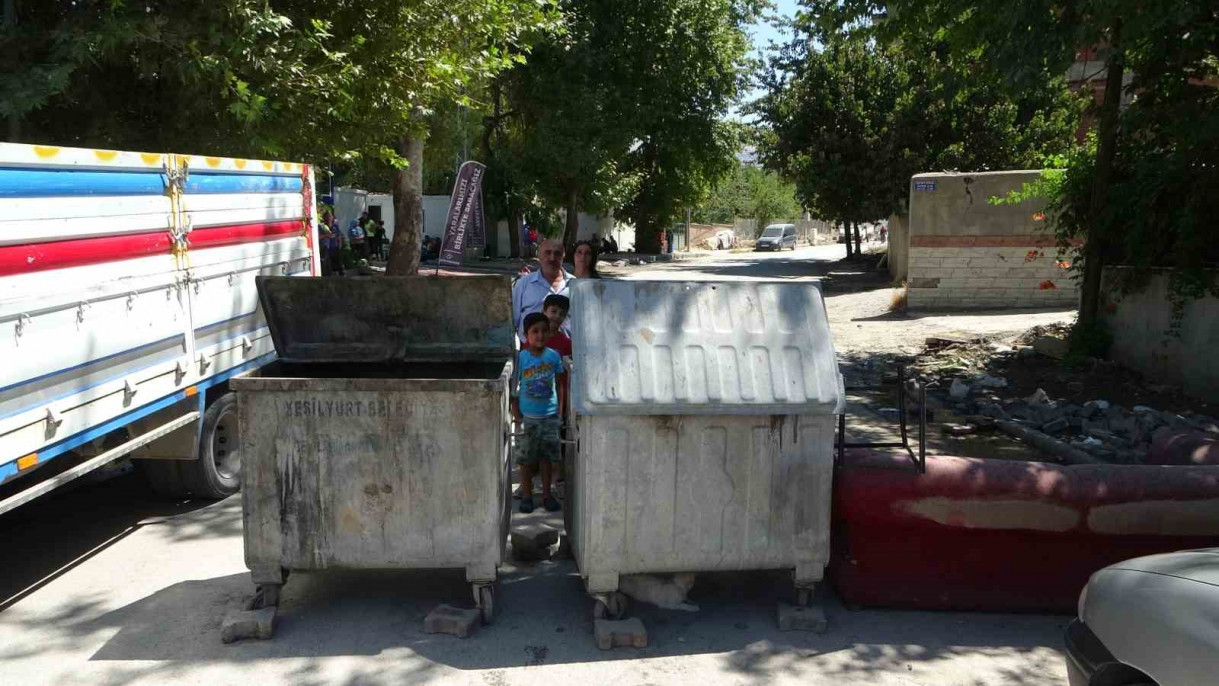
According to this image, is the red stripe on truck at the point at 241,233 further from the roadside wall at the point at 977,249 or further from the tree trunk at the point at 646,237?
the tree trunk at the point at 646,237

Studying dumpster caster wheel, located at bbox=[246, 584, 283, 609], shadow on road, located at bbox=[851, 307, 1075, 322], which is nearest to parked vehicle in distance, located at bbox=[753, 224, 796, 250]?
shadow on road, located at bbox=[851, 307, 1075, 322]

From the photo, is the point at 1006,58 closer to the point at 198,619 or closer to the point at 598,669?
the point at 598,669

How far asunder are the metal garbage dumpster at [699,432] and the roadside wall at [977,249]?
13768 mm

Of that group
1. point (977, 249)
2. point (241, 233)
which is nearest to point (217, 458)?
point (241, 233)

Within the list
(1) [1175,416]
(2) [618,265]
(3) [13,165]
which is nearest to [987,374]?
(1) [1175,416]

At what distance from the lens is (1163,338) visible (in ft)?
33.7

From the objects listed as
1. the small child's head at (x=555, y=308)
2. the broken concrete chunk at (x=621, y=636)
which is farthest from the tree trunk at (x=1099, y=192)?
the broken concrete chunk at (x=621, y=636)

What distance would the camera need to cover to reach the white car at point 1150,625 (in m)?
2.85

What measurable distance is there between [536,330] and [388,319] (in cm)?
96

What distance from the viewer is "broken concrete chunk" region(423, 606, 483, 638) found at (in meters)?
4.76

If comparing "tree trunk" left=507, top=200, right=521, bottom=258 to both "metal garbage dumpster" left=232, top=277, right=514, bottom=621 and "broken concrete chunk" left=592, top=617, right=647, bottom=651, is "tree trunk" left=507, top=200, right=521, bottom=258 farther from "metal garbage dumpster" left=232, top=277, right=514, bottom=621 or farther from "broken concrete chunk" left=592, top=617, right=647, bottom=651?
"broken concrete chunk" left=592, top=617, right=647, bottom=651

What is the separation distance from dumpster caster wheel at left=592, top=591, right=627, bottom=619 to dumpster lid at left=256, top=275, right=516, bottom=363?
1.99 m

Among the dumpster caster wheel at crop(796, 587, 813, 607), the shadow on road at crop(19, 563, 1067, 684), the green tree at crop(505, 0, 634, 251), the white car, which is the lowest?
the shadow on road at crop(19, 563, 1067, 684)

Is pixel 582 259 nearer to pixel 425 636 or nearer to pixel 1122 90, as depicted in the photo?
pixel 425 636
